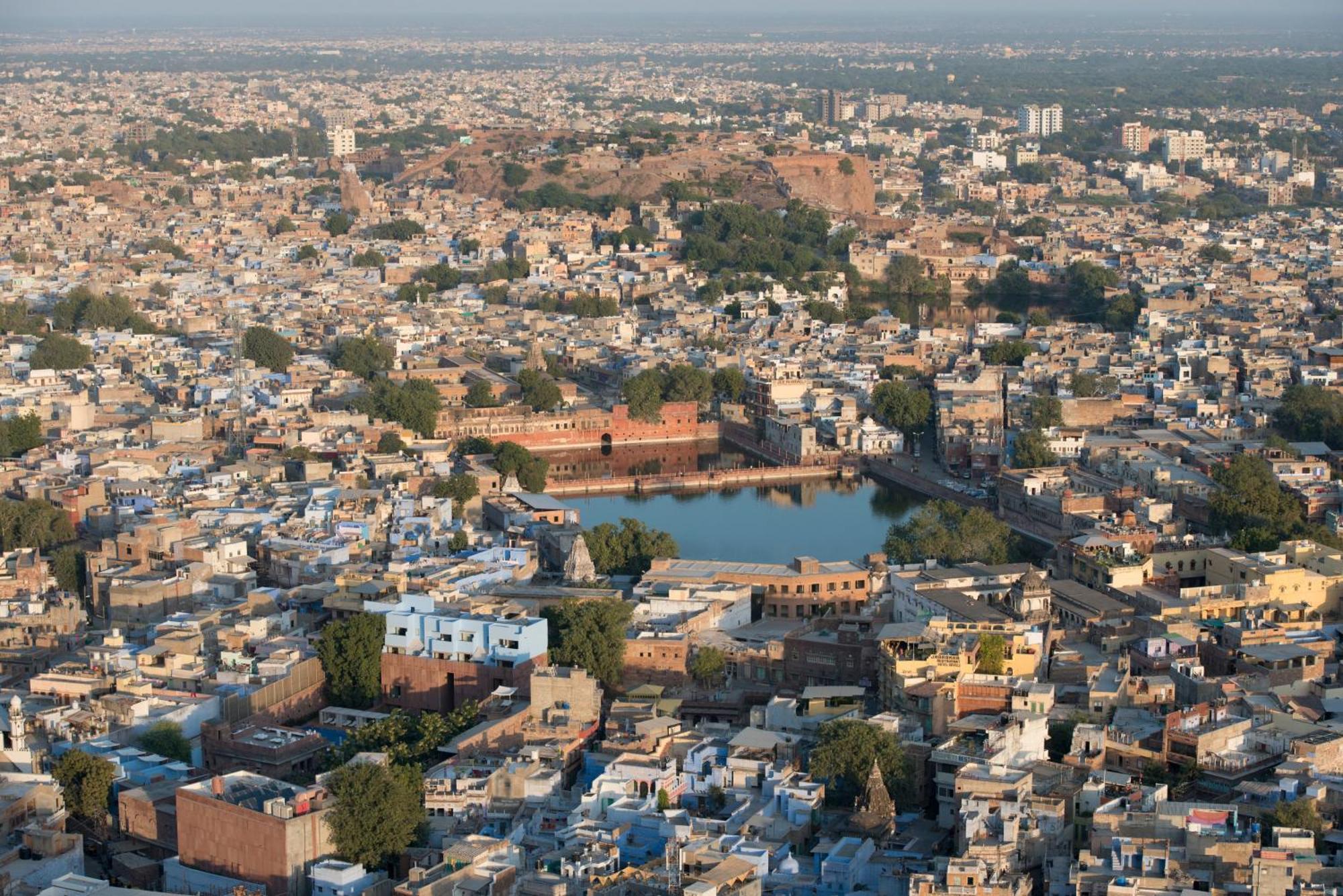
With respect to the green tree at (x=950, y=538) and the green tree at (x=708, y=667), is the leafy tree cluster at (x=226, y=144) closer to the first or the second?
the green tree at (x=950, y=538)

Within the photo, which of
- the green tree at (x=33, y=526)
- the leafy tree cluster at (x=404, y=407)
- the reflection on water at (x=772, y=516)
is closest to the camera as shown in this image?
the green tree at (x=33, y=526)

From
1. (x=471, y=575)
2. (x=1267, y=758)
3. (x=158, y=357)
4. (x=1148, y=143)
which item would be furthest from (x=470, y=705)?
(x=1148, y=143)

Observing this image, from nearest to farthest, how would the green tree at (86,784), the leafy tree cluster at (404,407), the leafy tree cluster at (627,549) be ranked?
the green tree at (86,784)
the leafy tree cluster at (627,549)
the leafy tree cluster at (404,407)

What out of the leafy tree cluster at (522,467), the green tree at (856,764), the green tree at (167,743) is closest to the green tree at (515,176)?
the leafy tree cluster at (522,467)

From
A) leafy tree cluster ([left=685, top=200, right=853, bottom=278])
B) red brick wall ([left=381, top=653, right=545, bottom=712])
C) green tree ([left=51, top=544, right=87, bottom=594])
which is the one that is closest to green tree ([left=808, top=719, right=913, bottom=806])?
red brick wall ([left=381, top=653, right=545, bottom=712])

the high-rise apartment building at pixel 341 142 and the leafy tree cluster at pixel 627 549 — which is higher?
the leafy tree cluster at pixel 627 549
